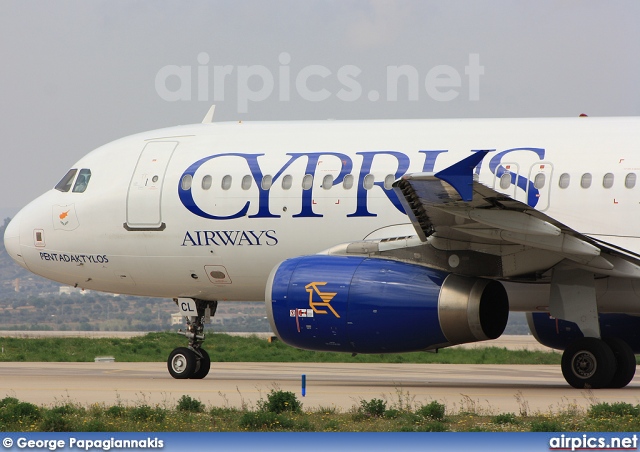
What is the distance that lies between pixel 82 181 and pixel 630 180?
10.1m

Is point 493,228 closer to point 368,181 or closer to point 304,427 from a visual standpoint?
point 368,181

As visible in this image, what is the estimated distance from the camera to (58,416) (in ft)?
40.4

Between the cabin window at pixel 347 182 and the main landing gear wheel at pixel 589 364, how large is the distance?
445 centimetres

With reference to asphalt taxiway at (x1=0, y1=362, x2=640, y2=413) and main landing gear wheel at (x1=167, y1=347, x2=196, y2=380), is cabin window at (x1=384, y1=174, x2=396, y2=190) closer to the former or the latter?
asphalt taxiway at (x1=0, y1=362, x2=640, y2=413)

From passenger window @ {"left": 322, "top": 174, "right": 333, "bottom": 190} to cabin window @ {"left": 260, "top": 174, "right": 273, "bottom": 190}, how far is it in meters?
1.03

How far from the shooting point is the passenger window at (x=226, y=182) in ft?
64.1

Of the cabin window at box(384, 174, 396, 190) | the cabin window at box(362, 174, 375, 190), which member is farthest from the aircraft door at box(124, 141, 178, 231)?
the cabin window at box(384, 174, 396, 190)

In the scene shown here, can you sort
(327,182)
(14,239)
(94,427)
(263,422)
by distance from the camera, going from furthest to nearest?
(14,239), (327,182), (263,422), (94,427)

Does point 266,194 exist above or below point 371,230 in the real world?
above

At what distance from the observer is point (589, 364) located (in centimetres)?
1681

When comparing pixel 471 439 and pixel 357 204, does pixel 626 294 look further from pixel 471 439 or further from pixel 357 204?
pixel 471 439

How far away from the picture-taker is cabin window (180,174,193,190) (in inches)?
782

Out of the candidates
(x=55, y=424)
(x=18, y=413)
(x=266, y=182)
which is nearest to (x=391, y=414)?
(x=55, y=424)

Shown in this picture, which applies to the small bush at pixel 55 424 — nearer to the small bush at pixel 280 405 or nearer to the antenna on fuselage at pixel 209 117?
the small bush at pixel 280 405
